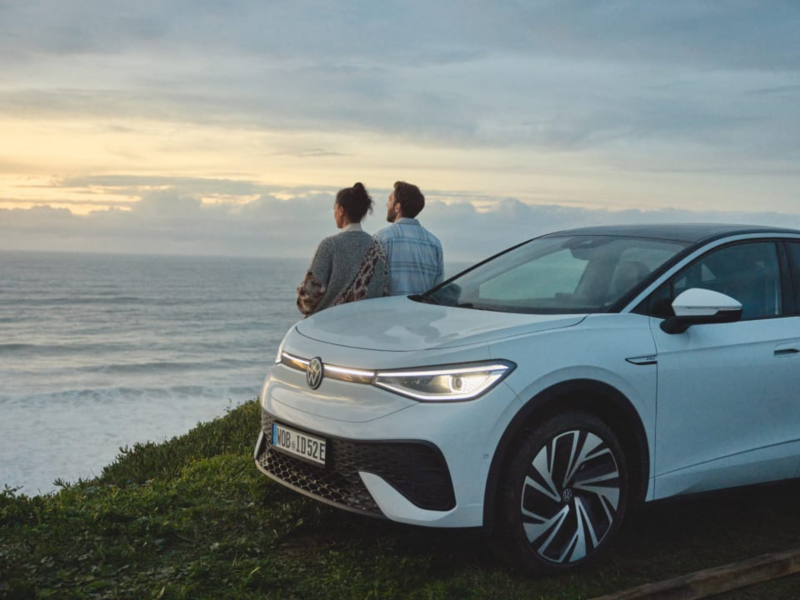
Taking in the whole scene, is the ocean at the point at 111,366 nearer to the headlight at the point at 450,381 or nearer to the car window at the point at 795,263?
the headlight at the point at 450,381

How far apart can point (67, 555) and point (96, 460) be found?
1470cm

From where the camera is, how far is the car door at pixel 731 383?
4203 millimetres

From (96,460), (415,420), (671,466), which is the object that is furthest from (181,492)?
(96,460)

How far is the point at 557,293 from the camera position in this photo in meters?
4.73

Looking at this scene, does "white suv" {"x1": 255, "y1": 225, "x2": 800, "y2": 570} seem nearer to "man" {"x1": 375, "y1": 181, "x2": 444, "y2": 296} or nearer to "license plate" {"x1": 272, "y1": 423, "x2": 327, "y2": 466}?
"license plate" {"x1": 272, "y1": 423, "x2": 327, "y2": 466}

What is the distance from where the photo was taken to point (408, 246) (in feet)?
22.2

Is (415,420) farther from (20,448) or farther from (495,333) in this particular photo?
(20,448)

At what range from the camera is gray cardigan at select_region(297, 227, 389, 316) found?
6.38 m

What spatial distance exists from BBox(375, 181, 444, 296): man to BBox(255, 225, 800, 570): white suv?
167cm

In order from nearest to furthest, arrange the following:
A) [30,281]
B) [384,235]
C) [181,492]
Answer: [181,492] → [384,235] → [30,281]

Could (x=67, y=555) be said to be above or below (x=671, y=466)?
below

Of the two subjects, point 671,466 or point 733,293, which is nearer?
point 671,466

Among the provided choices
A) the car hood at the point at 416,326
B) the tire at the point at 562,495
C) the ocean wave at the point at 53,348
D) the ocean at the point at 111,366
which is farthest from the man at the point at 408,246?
the ocean wave at the point at 53,348

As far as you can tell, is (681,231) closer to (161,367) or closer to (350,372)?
(350,372)
